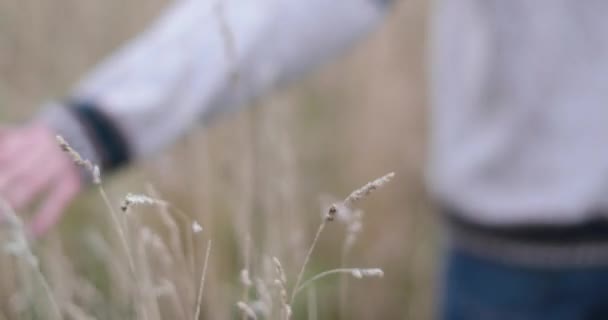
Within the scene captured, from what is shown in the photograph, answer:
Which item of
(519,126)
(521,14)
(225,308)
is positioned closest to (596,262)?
(519,126)

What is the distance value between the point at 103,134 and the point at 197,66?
101 millimetres

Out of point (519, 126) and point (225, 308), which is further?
point (225, 308)

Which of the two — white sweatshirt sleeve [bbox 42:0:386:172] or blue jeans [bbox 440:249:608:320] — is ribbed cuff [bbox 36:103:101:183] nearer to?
white sweatshirt sleeve [bbox 42:0:386:172]

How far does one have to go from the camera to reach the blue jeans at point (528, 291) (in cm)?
85

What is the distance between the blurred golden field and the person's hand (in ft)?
0.44

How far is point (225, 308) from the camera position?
0.91m

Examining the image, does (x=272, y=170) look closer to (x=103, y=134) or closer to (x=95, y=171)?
(x=103, y=134)

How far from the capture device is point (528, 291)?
87 centimetres

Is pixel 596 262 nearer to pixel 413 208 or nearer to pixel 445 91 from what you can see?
pixel 445 91

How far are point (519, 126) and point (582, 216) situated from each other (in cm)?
11

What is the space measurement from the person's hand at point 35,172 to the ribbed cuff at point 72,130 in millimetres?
31

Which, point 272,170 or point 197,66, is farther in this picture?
point 272,170

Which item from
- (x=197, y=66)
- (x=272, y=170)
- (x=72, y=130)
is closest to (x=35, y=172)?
(x=72, y=130)

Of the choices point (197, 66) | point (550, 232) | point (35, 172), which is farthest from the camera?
point (550, 232)
